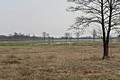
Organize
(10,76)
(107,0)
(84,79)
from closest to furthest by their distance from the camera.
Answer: (84,79)
(10,76)
(107,0)

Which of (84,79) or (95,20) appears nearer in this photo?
(84,79)

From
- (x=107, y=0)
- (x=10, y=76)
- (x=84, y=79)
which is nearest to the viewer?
(x=84, y=79)

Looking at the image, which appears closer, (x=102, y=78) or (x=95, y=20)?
(x=102, y=78)

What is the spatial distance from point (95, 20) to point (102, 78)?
1257cm

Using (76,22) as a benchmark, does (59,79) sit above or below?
below

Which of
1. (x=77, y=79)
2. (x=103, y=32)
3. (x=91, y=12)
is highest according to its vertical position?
(x=91, y=12)

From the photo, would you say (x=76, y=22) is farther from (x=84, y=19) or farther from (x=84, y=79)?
(x=84, y=79)

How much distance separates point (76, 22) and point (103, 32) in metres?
2.63

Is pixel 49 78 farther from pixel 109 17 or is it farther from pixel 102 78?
pixel 109 17

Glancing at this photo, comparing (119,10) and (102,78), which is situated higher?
(119,10)

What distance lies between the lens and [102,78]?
1200cm

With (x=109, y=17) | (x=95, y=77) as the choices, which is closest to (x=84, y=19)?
(x=109, y=17)

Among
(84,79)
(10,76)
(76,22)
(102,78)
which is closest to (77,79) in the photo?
(84,79)

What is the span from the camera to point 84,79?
11.8m
